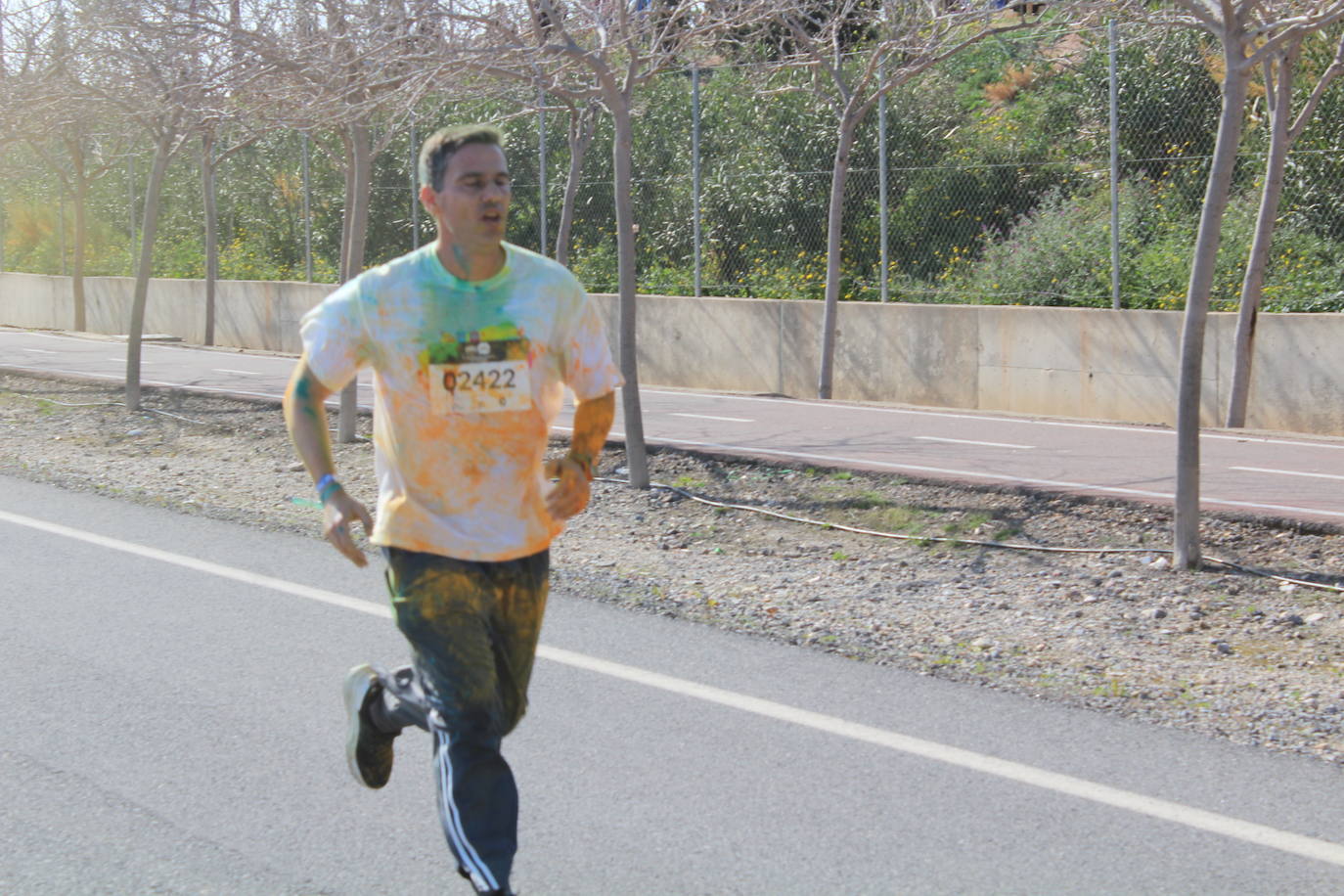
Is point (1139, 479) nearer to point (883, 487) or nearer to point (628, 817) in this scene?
point (883, 487)

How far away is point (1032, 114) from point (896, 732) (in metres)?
16.3

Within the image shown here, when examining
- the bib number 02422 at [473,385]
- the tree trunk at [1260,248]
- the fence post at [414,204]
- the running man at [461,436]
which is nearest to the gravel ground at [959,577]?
the running man at [461,436]

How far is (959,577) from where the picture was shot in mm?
8172

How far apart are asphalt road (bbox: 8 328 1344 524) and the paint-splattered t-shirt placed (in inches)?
257

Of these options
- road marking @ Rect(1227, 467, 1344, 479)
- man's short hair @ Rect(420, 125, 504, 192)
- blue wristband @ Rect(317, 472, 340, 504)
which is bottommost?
road marking @ Rect(1227, 467, 1344, 479)

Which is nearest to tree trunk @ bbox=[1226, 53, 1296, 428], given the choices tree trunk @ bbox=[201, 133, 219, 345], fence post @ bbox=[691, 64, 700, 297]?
fence post @ bbox=[691, 64, 700, 297]

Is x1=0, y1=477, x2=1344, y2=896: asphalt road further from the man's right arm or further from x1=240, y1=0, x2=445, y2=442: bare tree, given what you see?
x1=240, y1=0, x2=445, y2=442: bare tree

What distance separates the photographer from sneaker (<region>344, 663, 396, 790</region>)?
430cm

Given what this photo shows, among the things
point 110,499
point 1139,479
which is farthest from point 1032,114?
point 110,499

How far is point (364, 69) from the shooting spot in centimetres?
1145

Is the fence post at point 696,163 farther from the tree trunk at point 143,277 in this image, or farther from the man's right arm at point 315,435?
the man's right arm at point 315,435

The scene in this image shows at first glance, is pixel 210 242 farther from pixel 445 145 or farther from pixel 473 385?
pixel 473 385

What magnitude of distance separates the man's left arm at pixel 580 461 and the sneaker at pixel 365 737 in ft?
2.63

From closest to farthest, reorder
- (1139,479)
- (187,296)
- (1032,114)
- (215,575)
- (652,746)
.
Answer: (652,746) < (215,575) < (1139,479) < (1032,114) < (187,296)
